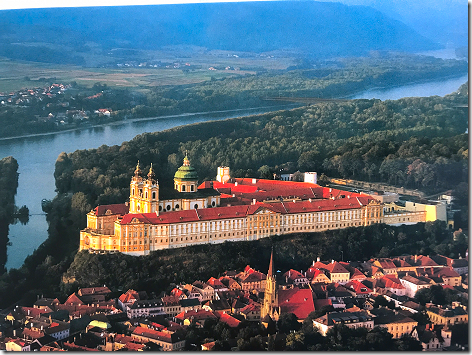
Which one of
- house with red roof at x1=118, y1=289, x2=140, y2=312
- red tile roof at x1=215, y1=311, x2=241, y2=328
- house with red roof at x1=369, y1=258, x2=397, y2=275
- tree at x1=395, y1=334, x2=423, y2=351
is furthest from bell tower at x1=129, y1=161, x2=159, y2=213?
tree at x1=395, y1=334, x2=423, y2=351

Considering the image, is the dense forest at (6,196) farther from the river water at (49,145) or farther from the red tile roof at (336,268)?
the red tile roof at (336,268)

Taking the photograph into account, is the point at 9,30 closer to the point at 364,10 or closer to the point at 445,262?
the point at 364,10

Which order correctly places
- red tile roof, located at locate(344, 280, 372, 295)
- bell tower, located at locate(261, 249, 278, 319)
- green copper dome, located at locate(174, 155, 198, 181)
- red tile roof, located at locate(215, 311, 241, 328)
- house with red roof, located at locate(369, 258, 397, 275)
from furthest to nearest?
green copper dome, located at locate(174, 155, 198, 181) → house with red roof, located at locate(369, 258, 397, 275) → red tile roof, located at locate(344, 280, 372, 295) → bell tower, located at locate(261, 249, 278, 319) → red tile roof, located at locate(215, 311, 241, 328)

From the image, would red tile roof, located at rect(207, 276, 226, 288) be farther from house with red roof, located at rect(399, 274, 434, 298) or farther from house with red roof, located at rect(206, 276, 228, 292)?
house with red roof, located at rect(399, 274, 434, 298)

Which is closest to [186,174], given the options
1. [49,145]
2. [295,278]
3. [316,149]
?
[295,278]

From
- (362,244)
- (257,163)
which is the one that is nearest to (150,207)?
(362,244)
